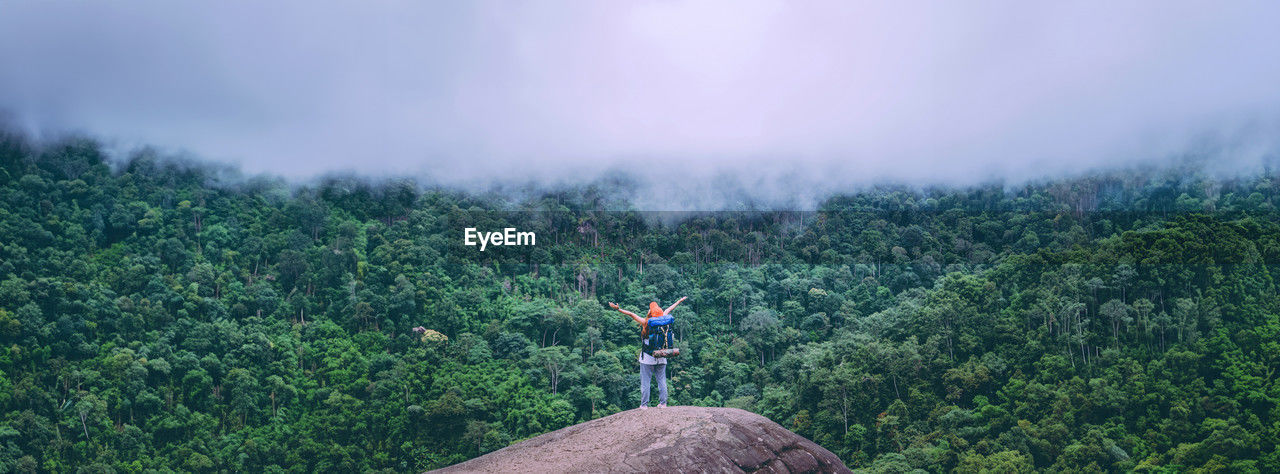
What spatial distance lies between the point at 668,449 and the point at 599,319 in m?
47.8

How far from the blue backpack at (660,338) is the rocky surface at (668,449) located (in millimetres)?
1814

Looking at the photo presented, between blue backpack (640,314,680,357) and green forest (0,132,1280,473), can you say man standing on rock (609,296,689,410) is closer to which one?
blue backpack (640,314,680,357)

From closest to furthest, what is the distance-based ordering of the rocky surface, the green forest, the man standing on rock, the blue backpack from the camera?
the rocky surface < the blue backpack < the man standing on rock < the green forest

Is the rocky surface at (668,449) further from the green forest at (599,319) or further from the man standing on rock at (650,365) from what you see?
the green forest at (599,319)

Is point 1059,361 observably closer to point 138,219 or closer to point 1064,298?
point 1064,298

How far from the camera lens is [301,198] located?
275 ft

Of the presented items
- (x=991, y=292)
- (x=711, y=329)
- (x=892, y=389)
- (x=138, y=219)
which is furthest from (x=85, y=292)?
(x=991, y=292)

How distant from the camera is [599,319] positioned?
75.4 meters

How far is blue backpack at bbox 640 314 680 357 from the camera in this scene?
2981 cm

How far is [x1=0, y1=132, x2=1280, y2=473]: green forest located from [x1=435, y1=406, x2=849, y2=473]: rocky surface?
28.4m

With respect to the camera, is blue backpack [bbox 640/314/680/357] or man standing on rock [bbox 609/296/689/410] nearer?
blue backpack [bbox 640/314/680/357]

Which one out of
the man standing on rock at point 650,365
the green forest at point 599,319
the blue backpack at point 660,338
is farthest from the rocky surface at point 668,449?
the green forest at point 599,319

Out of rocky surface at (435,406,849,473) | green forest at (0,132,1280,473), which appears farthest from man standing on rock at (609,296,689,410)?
green forest at (0,132,1280,473)

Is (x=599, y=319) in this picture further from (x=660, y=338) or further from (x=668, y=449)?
(x=668, y=449)
